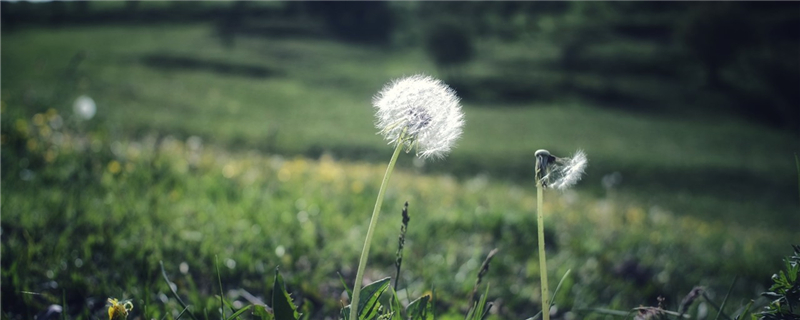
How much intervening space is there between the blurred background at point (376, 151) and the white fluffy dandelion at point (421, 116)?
0.59m

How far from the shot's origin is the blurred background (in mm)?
2986

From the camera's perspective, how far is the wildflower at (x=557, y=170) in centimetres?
127

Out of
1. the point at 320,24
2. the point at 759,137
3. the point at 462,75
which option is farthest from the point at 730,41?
the point at 320,24

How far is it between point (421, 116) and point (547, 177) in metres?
0.33

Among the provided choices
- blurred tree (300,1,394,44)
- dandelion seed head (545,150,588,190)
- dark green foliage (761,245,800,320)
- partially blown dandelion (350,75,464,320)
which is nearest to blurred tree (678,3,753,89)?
blurred tree (300,1,394,44)

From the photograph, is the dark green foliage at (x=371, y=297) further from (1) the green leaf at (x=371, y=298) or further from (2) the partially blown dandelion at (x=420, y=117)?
(2) the partially blown dandelion at (x=420, y=117)

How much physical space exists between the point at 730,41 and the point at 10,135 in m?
48.3

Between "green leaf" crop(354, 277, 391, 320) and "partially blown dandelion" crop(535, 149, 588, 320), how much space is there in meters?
0.43

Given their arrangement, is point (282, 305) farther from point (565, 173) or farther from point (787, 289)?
point (787, 289)

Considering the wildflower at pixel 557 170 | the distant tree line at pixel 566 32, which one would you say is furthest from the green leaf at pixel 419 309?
the distant tree line at pixel 566 32

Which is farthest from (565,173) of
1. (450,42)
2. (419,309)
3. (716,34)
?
(716,34)

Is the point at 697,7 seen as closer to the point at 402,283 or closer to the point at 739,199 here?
the point at 739,199

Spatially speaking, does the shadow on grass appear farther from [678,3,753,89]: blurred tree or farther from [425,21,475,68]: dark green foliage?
[678,3,753,89]: blurred tree

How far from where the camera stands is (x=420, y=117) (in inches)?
50.8
